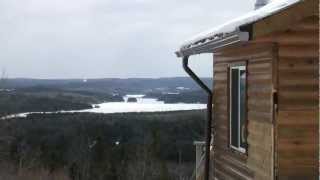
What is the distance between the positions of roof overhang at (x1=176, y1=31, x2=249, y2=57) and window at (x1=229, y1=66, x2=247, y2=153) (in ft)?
1.85

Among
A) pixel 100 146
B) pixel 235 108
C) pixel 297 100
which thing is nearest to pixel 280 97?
pixel 297 100

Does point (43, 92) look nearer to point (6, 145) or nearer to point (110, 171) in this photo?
point (110, 171)

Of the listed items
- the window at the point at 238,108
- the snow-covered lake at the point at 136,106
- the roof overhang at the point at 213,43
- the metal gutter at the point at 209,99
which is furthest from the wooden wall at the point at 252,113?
the snow-covered lake at the point at 136,106

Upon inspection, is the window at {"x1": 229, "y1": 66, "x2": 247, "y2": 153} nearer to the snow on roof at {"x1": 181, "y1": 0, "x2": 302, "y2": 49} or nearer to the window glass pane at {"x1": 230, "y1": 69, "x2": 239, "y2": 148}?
the window glass pane at {"x1": 230, "y1": 69, "x2": 239, "y2": 148}

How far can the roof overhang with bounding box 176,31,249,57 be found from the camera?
16.7ft

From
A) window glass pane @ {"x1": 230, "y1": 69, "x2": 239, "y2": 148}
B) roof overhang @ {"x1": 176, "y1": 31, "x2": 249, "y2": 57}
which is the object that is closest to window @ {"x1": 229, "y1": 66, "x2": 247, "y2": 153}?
window glass pane @ {"x1": 230, "y1": 69, "x2": 239, "y2": 148}

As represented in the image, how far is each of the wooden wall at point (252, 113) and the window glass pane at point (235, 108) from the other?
15 centimetres

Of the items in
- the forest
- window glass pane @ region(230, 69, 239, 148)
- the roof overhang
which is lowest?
the forest

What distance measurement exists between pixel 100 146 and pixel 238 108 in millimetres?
35799

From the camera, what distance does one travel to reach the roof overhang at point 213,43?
510 centimetres

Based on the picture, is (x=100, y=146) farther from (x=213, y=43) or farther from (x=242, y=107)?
(x=213, y=43)

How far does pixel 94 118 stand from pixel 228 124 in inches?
2000

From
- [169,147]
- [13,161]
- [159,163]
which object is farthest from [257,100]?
→ [169,147]

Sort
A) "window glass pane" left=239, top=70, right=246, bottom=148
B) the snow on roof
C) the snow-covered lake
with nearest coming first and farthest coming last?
1. the snow on roof
2. "window glass pane" left=239, top=70, right=246, bottom=148
3. the snow-covered lake
